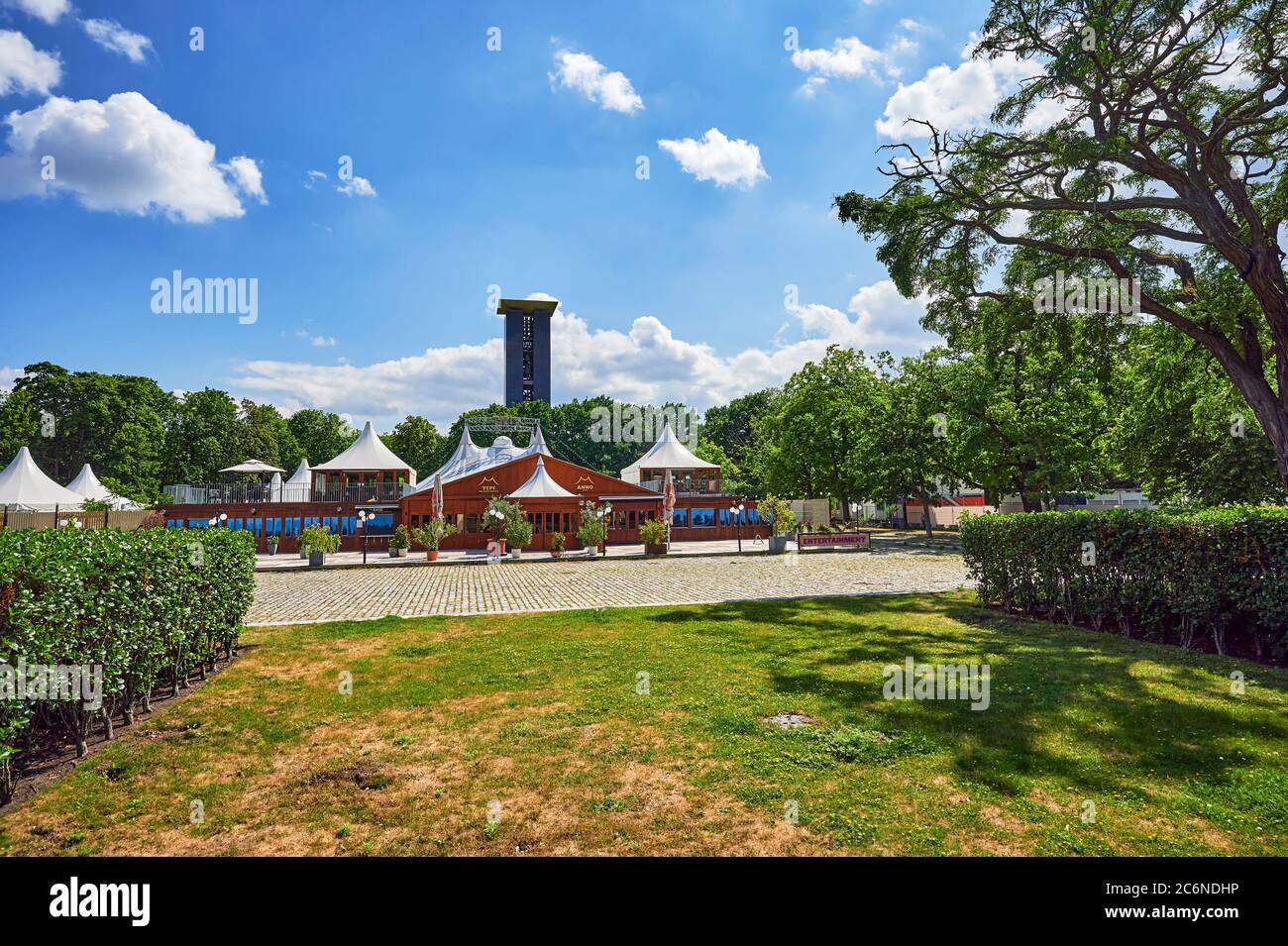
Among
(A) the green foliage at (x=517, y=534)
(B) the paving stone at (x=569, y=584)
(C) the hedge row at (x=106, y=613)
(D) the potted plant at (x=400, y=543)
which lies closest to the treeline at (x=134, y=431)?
(D) the potted plant at (x=400, y=543)

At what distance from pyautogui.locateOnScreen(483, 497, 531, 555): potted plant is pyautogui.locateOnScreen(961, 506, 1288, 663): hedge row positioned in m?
24.9

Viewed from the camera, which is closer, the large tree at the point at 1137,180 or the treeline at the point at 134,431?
the large tree at the point at 1137,180

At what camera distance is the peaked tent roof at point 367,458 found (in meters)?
40.7

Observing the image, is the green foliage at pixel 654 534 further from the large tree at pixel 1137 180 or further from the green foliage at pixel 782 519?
the large tree at pixel 1137 180

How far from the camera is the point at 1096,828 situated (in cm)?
428

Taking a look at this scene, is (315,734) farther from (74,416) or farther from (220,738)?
(74,416)

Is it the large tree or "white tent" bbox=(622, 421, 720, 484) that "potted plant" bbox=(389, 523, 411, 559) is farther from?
the large tree

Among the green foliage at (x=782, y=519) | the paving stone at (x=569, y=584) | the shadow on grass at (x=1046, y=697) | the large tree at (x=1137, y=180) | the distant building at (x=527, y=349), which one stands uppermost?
the distant building at (x=527, y=349)

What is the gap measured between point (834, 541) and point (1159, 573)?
82.5 ft

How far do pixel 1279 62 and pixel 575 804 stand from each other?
736 inches

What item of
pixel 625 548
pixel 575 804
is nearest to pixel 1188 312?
pixel 575 804

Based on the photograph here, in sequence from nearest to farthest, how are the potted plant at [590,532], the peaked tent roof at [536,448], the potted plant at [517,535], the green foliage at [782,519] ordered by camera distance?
1. the potted plant at [517,535]
2. the potted plant at [590,532]
3. the green foliage at [782,519]
4. the peaked tent roof at [536,448]

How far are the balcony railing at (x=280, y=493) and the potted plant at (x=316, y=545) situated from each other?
9512mm

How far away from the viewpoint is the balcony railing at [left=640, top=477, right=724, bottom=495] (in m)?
47.7
